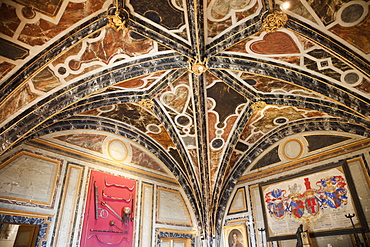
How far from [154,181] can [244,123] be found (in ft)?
13.7

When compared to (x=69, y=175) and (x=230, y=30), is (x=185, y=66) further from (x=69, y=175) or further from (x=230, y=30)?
(x=69, y=175)

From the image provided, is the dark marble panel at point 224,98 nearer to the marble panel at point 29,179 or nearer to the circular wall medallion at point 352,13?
the circular wall medallion at point 352,13

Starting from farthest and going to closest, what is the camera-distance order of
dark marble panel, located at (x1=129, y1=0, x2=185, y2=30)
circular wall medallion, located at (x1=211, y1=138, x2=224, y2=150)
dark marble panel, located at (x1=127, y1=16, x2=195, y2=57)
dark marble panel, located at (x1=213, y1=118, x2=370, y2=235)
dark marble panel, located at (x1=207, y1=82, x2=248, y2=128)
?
1. circular wall medallion, located at (x1=211, y1=138, x2=224, y2=150)
2. dark marble panel, located at (x1=213, y1=118, x2=370, y2=235)
3. dark marble panel, located at (x1=207, y1=82, x2=248, y2=128)
4. dark marble panel, located at (x1=127, y1=16, x2=195, y2=57)
5. dark marble panel, located at (x1=129, y1=0, x2=185, y2=30)

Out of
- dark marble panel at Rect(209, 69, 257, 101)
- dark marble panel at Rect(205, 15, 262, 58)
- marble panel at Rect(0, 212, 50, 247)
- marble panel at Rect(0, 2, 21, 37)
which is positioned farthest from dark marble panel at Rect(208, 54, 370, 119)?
marble panel at Rect(0, 212, 50, 247)

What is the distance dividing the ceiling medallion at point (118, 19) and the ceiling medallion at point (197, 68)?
2.11m

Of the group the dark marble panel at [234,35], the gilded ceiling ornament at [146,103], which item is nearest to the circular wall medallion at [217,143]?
the gilded ceiling ornament at [146,103]

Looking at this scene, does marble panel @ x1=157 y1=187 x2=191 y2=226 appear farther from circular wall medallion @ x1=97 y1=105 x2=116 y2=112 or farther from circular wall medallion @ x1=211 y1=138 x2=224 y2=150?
circular wall medallion @ x1=97 y1=105 x2=116 y2=112

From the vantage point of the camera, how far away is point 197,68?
6988mm

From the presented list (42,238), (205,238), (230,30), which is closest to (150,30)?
A: (230,30)

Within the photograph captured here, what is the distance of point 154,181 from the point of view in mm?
10039

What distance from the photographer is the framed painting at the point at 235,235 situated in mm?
9430

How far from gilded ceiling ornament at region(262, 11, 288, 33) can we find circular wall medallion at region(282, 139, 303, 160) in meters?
5.10

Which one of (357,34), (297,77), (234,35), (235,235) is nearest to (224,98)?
(297,77)

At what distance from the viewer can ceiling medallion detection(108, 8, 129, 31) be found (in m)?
5.36
